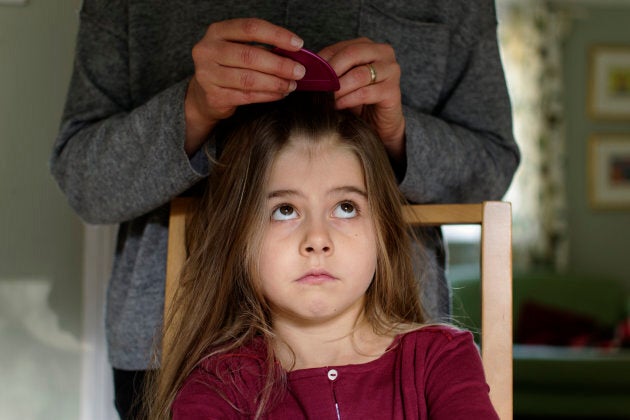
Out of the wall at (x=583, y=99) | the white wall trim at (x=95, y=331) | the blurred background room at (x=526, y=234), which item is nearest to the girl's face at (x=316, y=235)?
the blurred background room at (x=526, y=234)

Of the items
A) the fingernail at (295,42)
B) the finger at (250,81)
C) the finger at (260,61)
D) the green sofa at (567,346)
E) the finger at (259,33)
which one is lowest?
the green sofa at (567,346)

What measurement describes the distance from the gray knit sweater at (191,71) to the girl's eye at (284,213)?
5.5 inches

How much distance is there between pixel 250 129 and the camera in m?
0.96

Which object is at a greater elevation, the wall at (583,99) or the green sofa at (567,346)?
the wall at (583,99)

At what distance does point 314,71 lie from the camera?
2.61 feet

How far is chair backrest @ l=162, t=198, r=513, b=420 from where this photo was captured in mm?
946

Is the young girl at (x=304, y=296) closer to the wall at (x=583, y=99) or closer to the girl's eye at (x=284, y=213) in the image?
the girl's eye at (x=284, y=213)

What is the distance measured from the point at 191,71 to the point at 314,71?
13.4 inches

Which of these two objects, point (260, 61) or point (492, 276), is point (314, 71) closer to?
point (260, 61)

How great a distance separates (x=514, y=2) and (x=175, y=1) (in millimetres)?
3951

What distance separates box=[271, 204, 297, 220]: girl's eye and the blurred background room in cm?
35

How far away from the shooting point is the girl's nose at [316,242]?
85 cm

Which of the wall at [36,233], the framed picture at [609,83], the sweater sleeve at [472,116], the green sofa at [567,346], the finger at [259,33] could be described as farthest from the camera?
the framed picture at [609,83]

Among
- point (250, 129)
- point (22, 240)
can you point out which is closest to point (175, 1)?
point (250, 129)
